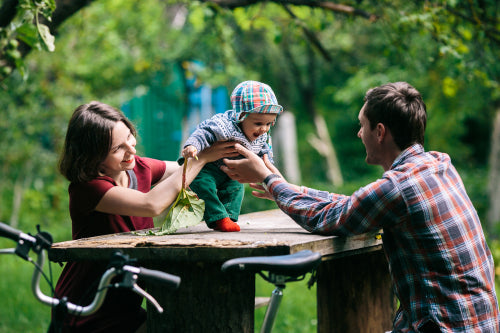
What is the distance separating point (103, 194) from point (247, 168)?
0.69 meters

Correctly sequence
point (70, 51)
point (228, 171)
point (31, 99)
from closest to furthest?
1. point (228, 171)
2. point (31, 99)
3. point (70, 51)

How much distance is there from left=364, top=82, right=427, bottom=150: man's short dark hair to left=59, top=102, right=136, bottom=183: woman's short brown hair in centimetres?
125

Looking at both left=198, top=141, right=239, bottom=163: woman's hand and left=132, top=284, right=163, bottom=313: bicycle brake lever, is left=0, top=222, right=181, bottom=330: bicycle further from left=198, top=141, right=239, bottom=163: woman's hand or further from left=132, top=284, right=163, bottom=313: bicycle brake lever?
left=198, top=141, right=239, bottom=163: woman's hand

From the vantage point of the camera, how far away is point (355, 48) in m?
16.6

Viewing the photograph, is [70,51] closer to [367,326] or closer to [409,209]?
[367,326]

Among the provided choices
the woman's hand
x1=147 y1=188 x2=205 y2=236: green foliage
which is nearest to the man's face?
the woman's hand

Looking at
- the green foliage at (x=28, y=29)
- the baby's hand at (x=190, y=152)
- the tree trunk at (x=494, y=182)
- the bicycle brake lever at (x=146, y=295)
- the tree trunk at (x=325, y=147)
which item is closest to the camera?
the bicycle brake lever at (x=146, y=295)

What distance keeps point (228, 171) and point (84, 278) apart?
0.85 m

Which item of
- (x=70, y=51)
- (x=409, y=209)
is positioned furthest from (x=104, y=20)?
(x=409, y=209)

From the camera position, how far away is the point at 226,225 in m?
2.88

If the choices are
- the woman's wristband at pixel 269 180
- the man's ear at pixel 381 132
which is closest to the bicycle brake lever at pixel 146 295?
the woman's wristband at pixel 269 180

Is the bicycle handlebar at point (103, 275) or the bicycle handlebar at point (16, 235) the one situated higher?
the bicycle handlebar at point (16, 235)

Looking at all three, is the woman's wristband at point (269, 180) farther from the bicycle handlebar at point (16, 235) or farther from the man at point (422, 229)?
the bicycle handlebar at point (16, 235)

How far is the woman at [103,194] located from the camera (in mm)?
2791
